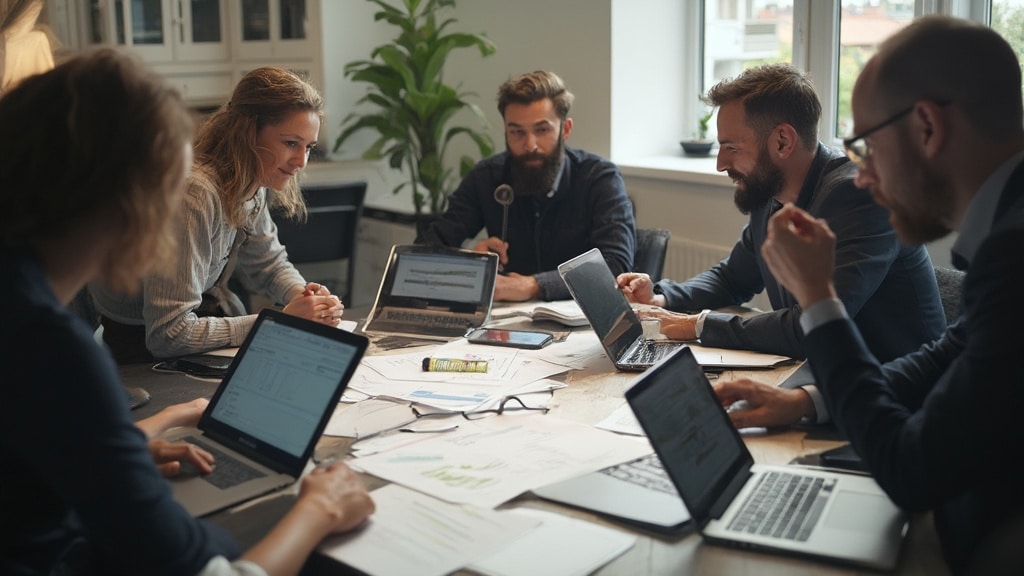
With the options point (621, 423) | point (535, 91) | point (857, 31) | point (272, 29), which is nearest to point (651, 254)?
point (535, 91)

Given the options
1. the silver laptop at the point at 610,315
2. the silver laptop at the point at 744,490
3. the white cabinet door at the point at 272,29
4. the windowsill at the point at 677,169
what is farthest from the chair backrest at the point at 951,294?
the white cabinet door at the point at 272,29

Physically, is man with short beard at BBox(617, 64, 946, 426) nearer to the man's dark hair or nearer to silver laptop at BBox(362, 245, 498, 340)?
the man's dark hair

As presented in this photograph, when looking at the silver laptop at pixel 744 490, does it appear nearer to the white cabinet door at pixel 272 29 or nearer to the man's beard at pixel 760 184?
the man's beard at pixel 760 184

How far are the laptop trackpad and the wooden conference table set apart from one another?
47 mm

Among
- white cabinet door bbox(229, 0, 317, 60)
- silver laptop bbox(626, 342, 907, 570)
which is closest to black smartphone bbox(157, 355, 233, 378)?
silver laptop bbox(626, 342, 907, 570)

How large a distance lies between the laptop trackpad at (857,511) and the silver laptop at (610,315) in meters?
0.76

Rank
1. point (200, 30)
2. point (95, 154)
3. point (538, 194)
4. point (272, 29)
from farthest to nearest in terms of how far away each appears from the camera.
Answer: point (200, 30), point (272, 29), point (538, 194), point (95, 154)

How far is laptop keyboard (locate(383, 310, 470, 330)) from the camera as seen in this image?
8.52 feet

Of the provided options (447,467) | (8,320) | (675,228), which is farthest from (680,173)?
(8,320)

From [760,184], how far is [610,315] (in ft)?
1.69

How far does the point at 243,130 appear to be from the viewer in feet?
8.25

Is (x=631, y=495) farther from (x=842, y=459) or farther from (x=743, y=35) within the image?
(x=743, y=35)

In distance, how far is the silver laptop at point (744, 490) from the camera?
1348 millimetres

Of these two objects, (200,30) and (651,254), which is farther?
(200,30)
